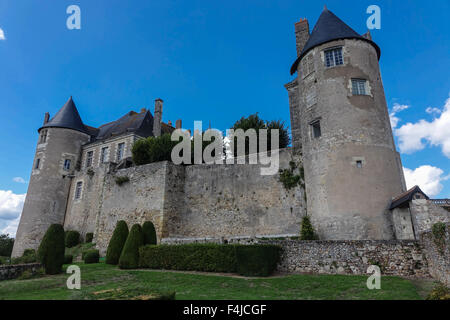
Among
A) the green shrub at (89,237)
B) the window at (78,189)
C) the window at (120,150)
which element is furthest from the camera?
the window at (120,150)

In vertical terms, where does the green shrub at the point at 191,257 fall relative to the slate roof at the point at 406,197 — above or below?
below

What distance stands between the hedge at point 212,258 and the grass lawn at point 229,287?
2.16 feet

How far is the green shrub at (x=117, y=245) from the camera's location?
13414 millimetres

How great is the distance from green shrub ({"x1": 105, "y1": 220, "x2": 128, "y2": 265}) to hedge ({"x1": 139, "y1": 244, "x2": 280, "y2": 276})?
1750mm

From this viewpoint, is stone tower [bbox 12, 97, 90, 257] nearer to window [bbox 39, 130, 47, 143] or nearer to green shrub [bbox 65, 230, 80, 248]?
window [bbox 39, 130, 47, 143]

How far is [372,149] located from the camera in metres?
12.6

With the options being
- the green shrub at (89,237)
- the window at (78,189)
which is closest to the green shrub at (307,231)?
the green shrub at (89,237)

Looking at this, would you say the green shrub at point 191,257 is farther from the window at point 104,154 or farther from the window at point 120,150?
the window at point 104,154

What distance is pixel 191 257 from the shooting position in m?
11.2

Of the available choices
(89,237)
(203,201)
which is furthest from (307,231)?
(89,237)

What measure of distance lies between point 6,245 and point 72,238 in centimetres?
2340

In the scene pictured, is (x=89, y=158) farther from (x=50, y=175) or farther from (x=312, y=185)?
(x=312, y=185)

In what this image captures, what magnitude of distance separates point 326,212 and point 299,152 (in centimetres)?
435
